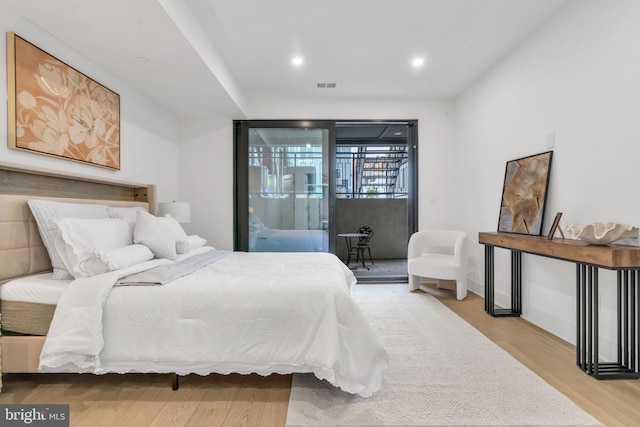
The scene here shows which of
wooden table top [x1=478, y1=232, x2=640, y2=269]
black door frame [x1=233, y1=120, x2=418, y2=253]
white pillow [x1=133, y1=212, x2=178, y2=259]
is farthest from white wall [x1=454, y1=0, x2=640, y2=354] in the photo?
white pillow [x1=133, y1=212, x2=178, y2=259]

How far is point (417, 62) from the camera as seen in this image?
3463 millimetres

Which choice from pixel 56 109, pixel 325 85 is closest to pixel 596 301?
pixel 325 85

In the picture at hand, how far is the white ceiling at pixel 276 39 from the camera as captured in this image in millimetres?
2215

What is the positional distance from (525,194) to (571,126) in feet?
2.33

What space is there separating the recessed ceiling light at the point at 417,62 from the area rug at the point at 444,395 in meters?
2.95

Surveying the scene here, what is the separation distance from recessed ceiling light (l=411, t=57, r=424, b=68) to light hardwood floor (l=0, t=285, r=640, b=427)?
10.2 ft

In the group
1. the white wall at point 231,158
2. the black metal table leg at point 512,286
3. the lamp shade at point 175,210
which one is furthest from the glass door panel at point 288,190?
the black metal table leg at point 512,286

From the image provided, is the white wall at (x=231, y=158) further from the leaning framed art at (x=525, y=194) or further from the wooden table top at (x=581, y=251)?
the wooden table top at (x=581, y=251)

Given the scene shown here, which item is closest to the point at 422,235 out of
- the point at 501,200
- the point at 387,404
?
the point at 501,200

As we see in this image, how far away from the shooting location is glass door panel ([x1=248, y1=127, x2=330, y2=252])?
4.54 meters

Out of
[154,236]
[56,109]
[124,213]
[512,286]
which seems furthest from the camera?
[512,286]

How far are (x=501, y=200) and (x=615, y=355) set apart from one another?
1690 mm

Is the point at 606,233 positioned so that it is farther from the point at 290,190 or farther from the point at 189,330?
the point at 290,190

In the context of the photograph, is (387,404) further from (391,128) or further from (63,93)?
(391,128)
